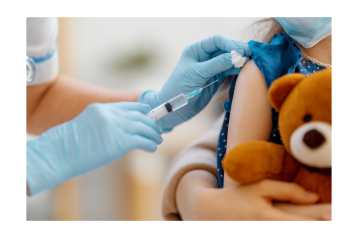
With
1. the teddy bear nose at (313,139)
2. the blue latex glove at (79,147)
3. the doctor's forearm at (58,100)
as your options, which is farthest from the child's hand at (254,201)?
the doctor's forearm at (58,100)

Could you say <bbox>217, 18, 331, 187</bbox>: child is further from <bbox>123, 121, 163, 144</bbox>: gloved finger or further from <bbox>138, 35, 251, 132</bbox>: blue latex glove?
<bbox>123, 121, 163, 144</bbox>: gloved finger

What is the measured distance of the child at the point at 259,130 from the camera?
1.91ft

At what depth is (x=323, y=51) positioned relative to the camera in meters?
0.82

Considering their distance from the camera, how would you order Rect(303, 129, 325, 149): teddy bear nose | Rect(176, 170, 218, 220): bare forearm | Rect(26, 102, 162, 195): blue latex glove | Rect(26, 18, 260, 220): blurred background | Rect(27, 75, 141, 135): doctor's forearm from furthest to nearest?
1. Rect(26, 18, 260, 220): blurred background
2. Rect(27, 75, 141, 135): doctor's forearm
3. Rect(176, 170, 218, 220): bare forearm
4. Rect(26, 102, 162, 195): blue latex glove
5. Rect(303, 129, 325, 149): teddy bear nose

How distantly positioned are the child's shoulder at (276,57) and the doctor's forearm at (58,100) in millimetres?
673

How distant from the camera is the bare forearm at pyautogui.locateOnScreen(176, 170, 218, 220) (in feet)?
2.62

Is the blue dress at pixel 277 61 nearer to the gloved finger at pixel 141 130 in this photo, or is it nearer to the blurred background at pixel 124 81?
the gloved finger at pixel 141 130

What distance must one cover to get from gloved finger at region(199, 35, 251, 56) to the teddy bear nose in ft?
1.32

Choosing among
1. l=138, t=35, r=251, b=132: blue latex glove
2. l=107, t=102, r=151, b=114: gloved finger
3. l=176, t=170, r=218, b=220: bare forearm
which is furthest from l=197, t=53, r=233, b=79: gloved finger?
l=176, t=170, r=218, b=220: bare forearm

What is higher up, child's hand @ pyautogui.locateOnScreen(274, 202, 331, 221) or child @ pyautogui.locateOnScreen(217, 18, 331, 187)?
child @ pyautogui.locateOnScreen(217, 18, 331, 187)

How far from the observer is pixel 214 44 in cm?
91

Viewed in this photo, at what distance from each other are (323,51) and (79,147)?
77 cm
